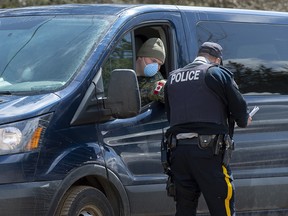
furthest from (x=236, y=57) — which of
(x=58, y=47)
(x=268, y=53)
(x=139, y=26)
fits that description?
(x=58, y=47)

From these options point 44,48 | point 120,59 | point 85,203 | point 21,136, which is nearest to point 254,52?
point 120,59

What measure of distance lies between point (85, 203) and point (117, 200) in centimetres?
36

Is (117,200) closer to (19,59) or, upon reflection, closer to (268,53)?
(19,59)

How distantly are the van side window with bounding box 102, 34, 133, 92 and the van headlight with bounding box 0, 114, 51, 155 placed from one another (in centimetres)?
77

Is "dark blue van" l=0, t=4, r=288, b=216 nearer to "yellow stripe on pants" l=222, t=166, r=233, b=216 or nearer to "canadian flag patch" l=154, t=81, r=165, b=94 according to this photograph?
"canadian flag patch" l=154, t=81, r=165, b=94

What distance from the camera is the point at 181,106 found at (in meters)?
5.52

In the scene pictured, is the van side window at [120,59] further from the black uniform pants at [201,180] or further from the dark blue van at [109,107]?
the black uniform pants at [201,180]

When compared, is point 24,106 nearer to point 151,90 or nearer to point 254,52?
point 151,90

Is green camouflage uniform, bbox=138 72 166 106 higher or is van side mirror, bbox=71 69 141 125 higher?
van side mirror, bbox=71 69 141 125

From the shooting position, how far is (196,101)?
17.9 ft

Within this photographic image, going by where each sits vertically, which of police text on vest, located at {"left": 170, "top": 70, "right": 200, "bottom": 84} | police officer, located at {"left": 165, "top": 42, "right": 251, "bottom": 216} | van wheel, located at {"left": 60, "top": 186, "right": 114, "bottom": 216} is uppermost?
police text on vest, located at {"left": 170, "top": 70, "right": 200, "bottom": 84}

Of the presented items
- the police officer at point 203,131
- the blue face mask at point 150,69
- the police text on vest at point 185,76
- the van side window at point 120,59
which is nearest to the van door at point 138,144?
the van side window at point 120,59

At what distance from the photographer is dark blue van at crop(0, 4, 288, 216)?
5.15 m

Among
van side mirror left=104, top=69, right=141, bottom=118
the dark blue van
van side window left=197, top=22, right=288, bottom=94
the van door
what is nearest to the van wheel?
the dark blue van
